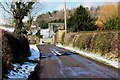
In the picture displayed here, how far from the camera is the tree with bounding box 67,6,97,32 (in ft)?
187

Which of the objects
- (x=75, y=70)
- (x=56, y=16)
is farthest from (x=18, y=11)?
(x=56, y=16)

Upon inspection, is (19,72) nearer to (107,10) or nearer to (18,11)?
(18,11)

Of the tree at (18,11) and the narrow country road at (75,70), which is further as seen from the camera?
the tree at (18,11)

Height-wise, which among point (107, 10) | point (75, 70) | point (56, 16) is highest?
point (107, 10)

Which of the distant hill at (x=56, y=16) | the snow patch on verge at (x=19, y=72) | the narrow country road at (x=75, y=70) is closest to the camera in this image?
the snow patch on verge at (x=19, y=72)

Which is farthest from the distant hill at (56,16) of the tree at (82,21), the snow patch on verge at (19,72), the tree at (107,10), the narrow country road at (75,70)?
the snow patch on verge at (19,72)

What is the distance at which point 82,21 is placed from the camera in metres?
58.1

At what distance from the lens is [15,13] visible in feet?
118

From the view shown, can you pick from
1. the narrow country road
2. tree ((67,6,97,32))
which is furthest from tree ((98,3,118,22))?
the narrow country road

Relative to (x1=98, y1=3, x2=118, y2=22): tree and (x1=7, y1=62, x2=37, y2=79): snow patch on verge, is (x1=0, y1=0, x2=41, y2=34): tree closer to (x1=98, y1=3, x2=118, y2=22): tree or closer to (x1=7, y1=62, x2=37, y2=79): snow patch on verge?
(x1=7, y1=62, x2=37, y2=79): snow patch on verge

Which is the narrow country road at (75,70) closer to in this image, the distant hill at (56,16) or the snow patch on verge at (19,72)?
the snow patch on verge at (19,72)

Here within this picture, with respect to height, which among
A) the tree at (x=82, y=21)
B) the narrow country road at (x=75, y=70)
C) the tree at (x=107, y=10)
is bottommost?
the narrow country road at (x=75, y=70)

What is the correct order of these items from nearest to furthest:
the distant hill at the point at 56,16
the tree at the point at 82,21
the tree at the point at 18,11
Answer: the tree at the point at 18,11 < the tree at the point at 82,21 < the distant hill at the point at 56,16

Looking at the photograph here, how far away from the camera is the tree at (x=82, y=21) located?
5695cm
